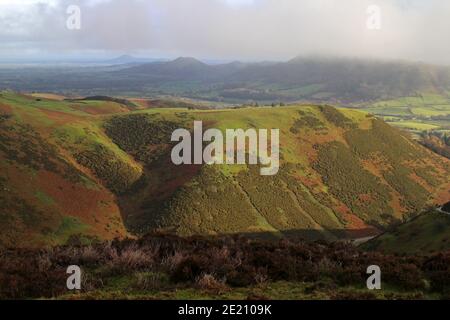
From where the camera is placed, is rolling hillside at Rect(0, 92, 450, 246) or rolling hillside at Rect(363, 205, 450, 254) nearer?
rolling hillside at Rect(363, 205, 450, 254)

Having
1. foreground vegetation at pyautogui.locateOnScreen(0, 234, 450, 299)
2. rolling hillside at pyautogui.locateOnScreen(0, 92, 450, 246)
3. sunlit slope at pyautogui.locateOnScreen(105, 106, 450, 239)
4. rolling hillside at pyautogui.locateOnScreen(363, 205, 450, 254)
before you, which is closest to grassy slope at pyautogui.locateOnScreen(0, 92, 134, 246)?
rolling hillside at pyautogui.locateOnScreen(0, 92, 450, 246)

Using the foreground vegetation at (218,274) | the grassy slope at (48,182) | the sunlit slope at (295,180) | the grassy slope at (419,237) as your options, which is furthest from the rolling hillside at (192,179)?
Result: the foreground vegetation at (218,274)

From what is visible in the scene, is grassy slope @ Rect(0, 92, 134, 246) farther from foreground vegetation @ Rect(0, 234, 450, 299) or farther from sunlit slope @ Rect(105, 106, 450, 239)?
foreground vegetation @ Rect(0, 234, 450, 299)

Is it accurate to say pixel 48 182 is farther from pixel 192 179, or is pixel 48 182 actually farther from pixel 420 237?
pixel 420 237

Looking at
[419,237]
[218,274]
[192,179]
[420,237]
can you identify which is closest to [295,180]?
[192,179]

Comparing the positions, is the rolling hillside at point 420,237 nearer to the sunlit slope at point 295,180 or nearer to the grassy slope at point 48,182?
the sunlit slope at point 295,180

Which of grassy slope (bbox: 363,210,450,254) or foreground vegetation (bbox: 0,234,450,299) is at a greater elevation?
foreground vegetation (bbox: 0,234,450,299)
